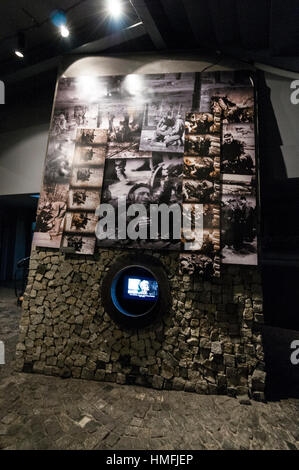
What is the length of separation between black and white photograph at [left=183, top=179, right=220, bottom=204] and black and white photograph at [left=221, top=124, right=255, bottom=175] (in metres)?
0.39

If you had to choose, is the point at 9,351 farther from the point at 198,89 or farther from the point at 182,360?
the point at 198,89

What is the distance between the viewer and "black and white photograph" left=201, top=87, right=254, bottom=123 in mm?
3857

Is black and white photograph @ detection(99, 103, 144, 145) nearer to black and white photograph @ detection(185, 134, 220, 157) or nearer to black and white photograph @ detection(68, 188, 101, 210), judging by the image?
black and white photograph @ detection(185, 134, 220, 157)

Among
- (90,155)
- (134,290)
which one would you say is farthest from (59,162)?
(134,290)

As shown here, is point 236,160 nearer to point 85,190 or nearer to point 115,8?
point 85,190

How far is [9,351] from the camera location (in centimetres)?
422

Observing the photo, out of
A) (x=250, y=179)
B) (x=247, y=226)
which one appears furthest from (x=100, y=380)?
(x=250, y=179)

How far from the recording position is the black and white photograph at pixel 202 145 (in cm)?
382

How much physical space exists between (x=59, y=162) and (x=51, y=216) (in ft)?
3.83

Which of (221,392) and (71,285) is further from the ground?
(71,285)

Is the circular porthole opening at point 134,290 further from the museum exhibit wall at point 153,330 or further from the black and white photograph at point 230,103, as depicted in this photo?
the black and white photograph at point 230,103

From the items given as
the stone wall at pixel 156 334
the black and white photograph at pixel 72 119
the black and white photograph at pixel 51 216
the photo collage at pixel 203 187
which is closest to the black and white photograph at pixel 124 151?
the black and white photograph at pixel 72 119

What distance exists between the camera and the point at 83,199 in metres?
4.07

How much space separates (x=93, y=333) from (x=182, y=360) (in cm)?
164
